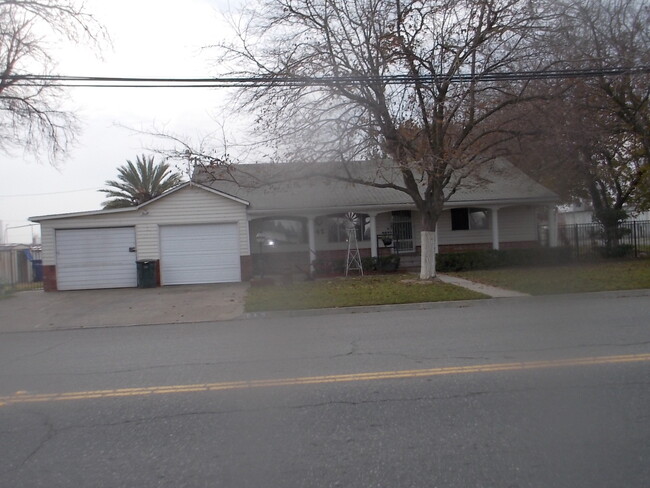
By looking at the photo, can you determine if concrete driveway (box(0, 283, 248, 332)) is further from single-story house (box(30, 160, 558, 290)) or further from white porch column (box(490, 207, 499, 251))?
white porch column (box(490, 207, 499, 251))

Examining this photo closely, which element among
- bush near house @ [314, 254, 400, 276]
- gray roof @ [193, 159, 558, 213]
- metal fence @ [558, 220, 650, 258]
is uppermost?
gray roof @ [193, 159, 558, 213]

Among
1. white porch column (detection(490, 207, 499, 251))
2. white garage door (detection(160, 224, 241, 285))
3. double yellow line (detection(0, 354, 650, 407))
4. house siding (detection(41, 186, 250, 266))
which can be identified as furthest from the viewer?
white porch column (detection(490, 207, 499, 251))

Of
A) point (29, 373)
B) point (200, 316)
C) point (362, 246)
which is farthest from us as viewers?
point (362, 246)

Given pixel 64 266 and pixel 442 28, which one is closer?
pixel 442 28

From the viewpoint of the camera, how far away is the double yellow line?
18.9ft

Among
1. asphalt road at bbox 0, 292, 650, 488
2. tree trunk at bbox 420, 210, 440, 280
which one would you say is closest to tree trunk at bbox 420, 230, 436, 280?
tree trunk at bbox 420, 210, 440, 280

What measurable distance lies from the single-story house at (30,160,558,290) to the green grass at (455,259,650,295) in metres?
2.95

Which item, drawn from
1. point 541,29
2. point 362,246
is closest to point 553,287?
point 541,29

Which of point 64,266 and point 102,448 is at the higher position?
point 64,266

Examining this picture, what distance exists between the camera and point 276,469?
3.89 meters

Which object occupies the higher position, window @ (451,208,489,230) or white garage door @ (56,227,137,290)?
window @ (451,208,489,230)

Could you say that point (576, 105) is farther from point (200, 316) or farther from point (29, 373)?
point (29, 373)

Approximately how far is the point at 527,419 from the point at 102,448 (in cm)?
359

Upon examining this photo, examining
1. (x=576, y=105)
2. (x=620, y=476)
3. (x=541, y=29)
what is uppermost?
(x=541, y=29)
